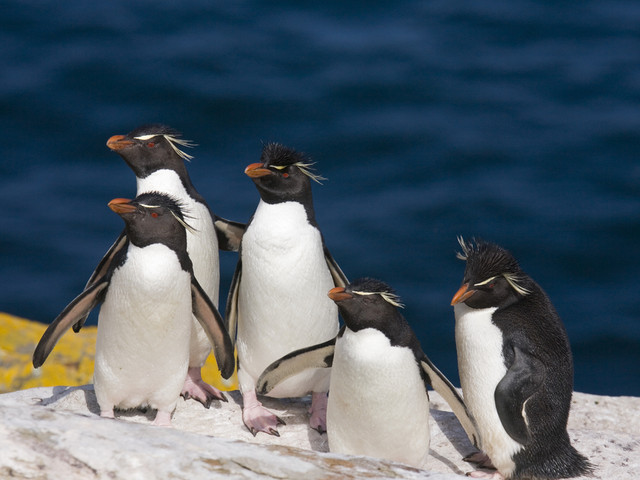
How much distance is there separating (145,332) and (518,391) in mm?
1315

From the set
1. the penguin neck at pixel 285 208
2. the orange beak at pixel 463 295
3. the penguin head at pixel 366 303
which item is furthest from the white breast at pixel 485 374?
the penguin neck at pixel 285 208

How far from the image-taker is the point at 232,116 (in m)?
9.26

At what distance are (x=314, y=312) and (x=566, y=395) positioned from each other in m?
0.99

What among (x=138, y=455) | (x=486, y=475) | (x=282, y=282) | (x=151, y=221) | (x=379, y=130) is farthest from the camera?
(x=379, y=130)

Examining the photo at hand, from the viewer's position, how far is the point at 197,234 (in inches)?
156

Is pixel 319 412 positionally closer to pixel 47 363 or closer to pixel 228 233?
pixel 228 233

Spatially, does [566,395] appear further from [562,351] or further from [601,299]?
[601,299]

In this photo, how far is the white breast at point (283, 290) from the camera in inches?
150

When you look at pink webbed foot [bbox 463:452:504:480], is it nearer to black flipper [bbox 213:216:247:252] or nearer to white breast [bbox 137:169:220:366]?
white breast [bbox 137:169:220:366]

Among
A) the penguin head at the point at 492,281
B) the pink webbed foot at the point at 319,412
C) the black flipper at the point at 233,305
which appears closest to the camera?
the penguin head at the point at 492,281

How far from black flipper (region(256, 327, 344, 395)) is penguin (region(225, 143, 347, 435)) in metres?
0.13

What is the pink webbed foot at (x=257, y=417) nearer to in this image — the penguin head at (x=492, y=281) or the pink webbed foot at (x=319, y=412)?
the pink webbed foot at (x=319, y=412)

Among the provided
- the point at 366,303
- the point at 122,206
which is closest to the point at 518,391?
the point at 366,303

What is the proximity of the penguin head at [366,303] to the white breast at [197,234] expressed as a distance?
0.83 metres
